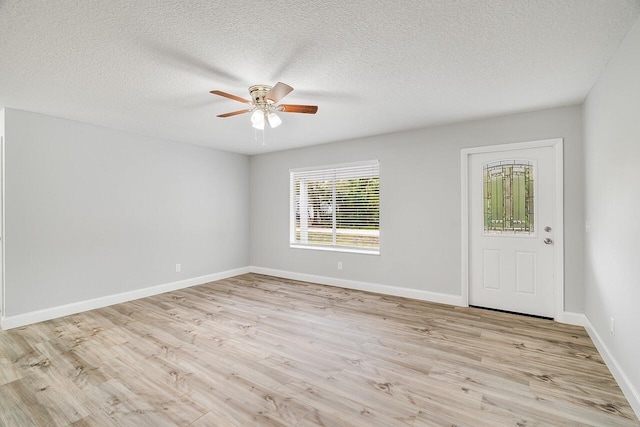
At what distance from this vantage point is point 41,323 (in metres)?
3.64

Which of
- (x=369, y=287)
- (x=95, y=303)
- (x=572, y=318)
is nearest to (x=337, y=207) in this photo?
(x=369, y=287)

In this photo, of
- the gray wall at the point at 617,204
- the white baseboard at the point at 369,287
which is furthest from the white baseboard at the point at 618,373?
the white baseboard at the point at 369,287

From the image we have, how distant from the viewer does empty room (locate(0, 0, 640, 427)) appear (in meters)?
1.99

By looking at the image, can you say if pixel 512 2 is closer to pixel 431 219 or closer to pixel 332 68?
pixel 332 68

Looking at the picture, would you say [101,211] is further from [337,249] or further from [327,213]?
[337,249]

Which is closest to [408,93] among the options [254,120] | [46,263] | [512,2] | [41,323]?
[512,2]

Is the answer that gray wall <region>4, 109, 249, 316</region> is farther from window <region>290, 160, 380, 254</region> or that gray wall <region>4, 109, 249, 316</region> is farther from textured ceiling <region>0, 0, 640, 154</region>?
window <region>290, 160, 380, 254</region>

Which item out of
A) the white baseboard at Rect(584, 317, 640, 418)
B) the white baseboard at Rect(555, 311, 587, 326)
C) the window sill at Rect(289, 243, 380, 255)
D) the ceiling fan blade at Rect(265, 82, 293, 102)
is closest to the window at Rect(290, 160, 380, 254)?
the window sill at Rect(289, 243, 380, 255)

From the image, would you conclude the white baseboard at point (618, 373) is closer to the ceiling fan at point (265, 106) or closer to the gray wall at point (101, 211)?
the ceiling fan at point (265, 106)

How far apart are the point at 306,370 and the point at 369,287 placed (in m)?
2.57

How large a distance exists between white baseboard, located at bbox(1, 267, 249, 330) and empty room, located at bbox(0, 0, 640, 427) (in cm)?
2

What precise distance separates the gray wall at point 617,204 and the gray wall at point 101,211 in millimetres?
5421

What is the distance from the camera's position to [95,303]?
4.16m

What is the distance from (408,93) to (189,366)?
128 inches
